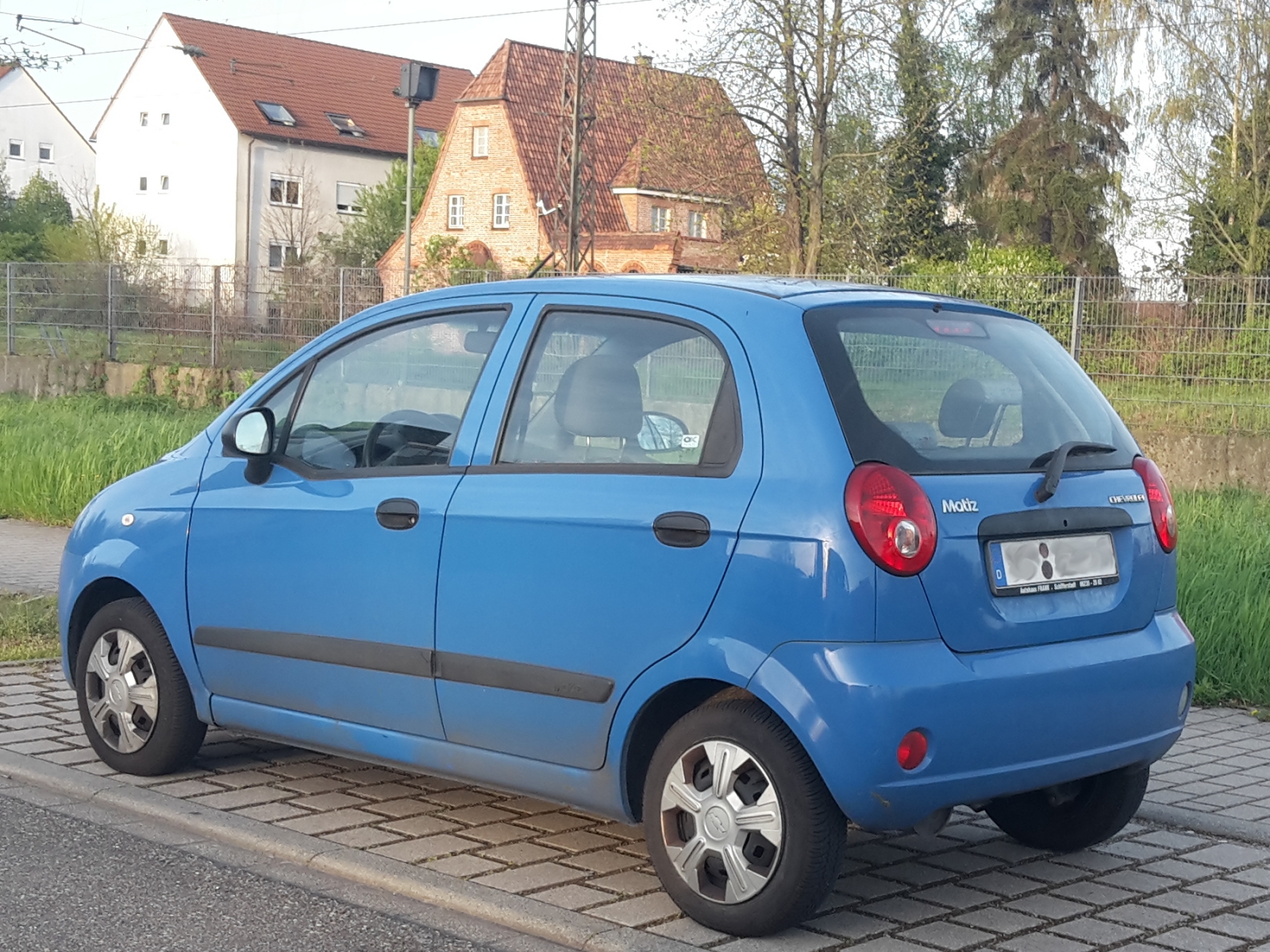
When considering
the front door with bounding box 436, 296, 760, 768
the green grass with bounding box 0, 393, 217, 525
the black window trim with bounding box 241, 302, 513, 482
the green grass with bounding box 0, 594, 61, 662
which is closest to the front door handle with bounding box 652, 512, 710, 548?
the front door with bounding box 436, 296, 760, 768

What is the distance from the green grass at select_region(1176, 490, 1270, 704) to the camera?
743cm

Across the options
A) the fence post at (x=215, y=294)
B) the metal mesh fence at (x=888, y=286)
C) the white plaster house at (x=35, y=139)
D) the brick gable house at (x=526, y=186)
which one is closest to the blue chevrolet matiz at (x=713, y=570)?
the metal mesh fence at (x=888, y=286)

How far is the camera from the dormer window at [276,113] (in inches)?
2734

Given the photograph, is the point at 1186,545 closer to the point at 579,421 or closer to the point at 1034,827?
the point at 1034,827

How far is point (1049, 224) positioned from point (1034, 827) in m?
46.4

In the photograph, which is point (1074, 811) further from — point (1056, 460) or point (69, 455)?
point (69, 455)

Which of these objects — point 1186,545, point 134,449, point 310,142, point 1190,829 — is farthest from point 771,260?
point 310,142

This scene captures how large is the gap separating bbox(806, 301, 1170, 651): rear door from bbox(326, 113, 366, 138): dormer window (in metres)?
70.1

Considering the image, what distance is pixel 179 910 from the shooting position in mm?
4441

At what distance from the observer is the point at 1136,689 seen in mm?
4551

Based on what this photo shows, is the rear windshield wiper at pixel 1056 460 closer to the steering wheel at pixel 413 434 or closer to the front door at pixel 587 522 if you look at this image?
the front door at pixel 587 522

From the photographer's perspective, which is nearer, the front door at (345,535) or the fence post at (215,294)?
the front door at (345,535)

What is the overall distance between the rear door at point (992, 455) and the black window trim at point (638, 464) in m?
0.26

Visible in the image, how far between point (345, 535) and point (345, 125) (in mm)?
70098
